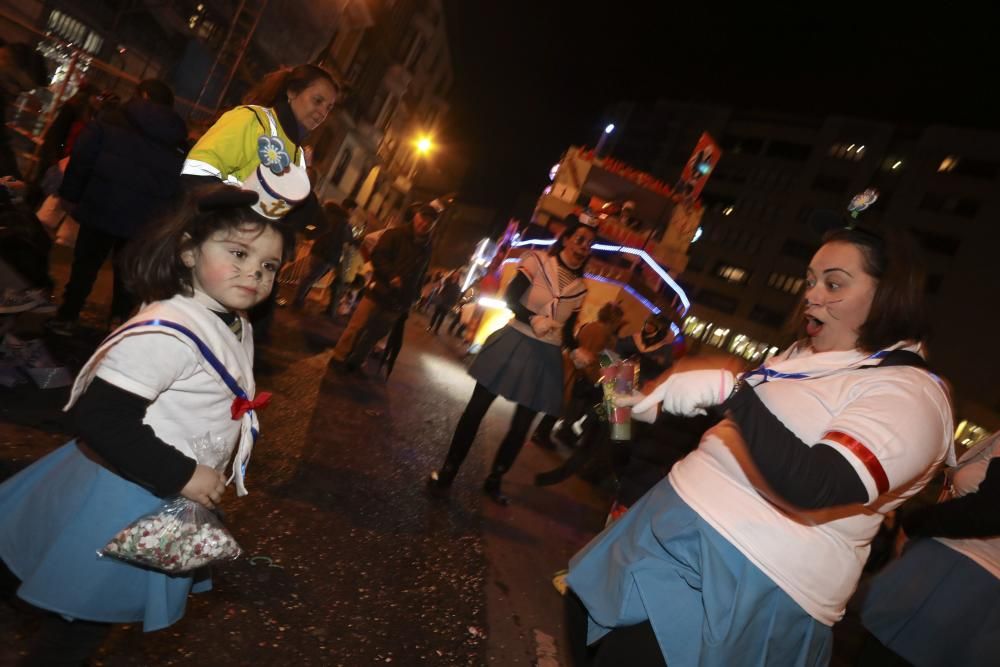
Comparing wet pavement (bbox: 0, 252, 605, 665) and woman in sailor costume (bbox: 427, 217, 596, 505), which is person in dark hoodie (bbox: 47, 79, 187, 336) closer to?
wet pavement (bbox: 0, 252, 605, 665)

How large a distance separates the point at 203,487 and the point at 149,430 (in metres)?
0.21

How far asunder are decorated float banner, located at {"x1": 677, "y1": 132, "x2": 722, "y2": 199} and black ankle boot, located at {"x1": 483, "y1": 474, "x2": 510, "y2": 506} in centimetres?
1626

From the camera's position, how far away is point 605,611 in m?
1.85

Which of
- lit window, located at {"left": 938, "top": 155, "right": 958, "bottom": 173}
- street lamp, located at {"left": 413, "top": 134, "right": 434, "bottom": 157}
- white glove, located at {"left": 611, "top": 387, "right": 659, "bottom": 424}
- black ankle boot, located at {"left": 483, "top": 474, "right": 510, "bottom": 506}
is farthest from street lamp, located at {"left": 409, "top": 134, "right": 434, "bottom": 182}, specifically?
white glove, located at {"left": 611, "top": 387, "right": 659, "bottom": 424}

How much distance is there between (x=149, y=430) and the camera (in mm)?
1513

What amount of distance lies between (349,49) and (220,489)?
28267 mm

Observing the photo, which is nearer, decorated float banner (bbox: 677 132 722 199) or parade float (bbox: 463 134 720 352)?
parade float (bbox: 463 134 720 352)

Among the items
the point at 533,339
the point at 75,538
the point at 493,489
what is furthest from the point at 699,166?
the point at 75,538

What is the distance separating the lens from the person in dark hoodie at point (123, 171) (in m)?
4.32

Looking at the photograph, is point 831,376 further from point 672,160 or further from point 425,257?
point 672,160

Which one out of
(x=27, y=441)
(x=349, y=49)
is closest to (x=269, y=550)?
(x=27, y=441)

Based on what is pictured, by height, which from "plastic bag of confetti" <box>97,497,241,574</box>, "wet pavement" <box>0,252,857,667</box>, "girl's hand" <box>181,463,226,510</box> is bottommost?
"wet pavement" <box>0,252,857,667</box>

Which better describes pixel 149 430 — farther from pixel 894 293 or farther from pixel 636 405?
pixel 894 293

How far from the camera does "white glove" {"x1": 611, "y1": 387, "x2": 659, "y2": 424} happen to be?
217cm
